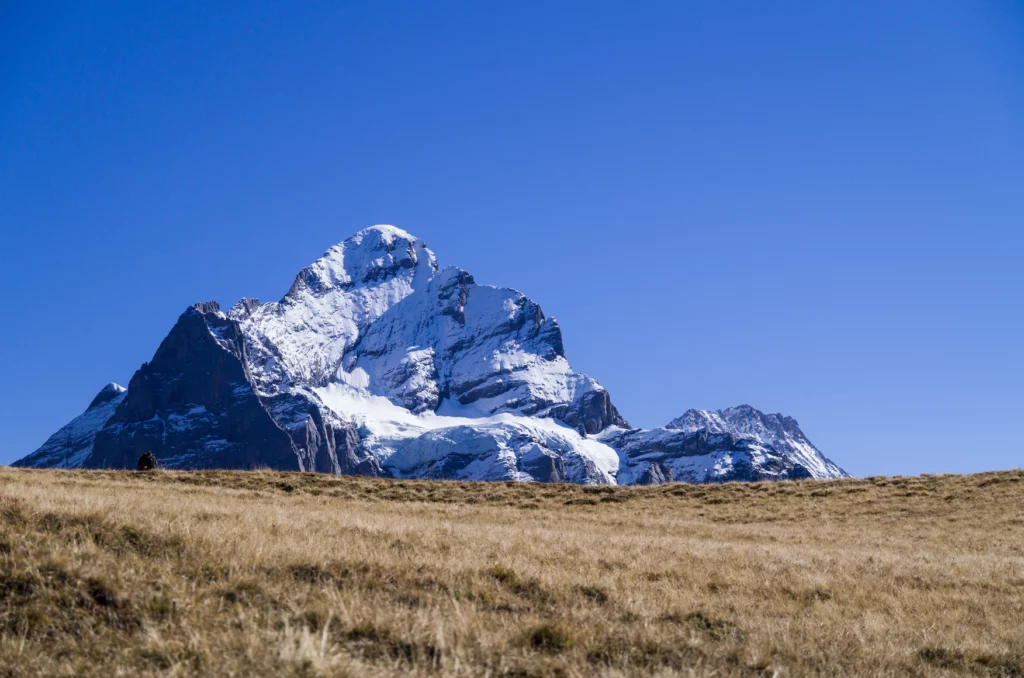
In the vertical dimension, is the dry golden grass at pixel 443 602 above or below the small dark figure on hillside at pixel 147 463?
below

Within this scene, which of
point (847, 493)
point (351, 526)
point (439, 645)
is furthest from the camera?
point (847, 493)

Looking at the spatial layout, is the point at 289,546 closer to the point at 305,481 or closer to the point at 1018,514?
the point at 305,481

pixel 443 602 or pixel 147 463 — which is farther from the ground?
pixel 147 463

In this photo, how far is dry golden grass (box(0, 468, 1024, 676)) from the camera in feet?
23.7

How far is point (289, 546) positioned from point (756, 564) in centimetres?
912

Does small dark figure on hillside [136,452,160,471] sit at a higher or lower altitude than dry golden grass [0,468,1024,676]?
higher

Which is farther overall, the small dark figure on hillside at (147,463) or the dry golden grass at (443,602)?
the small dark figure on hillside at (147,463)

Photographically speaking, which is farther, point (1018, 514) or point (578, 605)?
point (1018, 514)

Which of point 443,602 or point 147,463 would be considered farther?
point 147,463

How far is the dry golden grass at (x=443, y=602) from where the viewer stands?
723cm

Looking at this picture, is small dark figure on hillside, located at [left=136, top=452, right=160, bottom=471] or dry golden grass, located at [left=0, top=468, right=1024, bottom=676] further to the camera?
small dark figure on hillside, located at [left=136, top=452, right=160, bottom=471]

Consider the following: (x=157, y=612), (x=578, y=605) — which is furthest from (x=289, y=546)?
(x=578, y=605)

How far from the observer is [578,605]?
1002 cm

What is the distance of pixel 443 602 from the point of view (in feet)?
30.6
